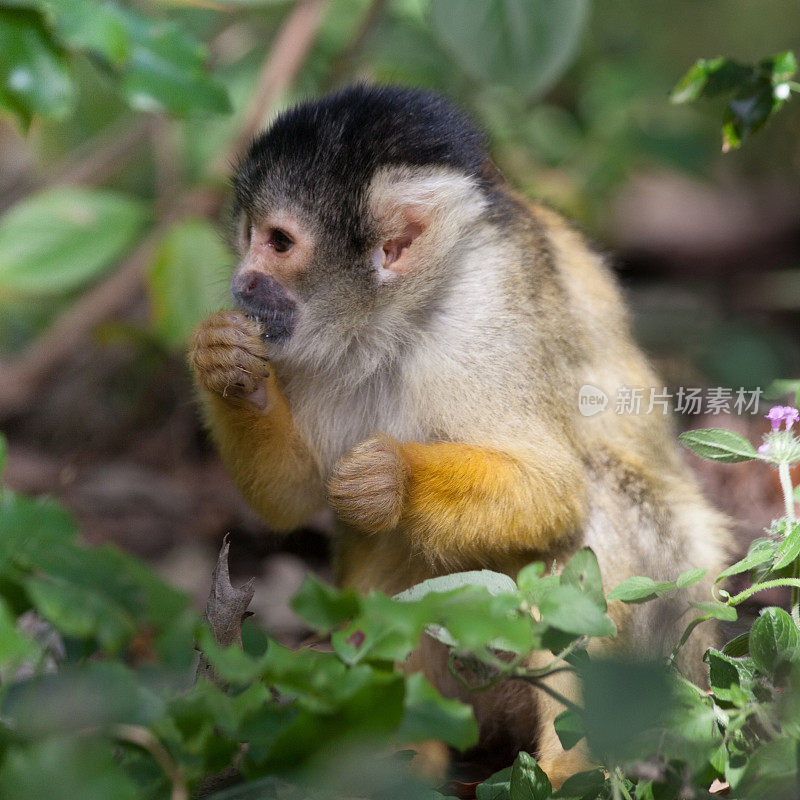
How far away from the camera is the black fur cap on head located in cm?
204

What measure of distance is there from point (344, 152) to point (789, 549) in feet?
4.01

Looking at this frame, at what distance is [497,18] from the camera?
3098 mm

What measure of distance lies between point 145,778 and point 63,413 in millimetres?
3056

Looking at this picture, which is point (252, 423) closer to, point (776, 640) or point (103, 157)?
point (776, 640)

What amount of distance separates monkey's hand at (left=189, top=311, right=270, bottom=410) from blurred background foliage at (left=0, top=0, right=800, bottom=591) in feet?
1.75

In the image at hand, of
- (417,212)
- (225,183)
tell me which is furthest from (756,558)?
(225,183)

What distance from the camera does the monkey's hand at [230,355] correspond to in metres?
2.03

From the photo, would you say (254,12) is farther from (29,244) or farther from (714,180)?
(714,180)

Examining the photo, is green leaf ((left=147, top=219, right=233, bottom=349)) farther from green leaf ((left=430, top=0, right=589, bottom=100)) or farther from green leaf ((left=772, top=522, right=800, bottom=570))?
green leaf ((left=772, top=522, right=800, bottom=570))

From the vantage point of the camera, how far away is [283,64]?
3.79 metres

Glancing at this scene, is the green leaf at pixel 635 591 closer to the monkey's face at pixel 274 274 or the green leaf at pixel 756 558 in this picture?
the green leaf at pixel 756 558

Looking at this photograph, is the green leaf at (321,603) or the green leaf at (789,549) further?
the green leaf at (789,549)

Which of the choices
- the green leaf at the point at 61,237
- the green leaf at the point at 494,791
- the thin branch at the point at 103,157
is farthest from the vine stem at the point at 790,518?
the thin branch at the point at 103,157

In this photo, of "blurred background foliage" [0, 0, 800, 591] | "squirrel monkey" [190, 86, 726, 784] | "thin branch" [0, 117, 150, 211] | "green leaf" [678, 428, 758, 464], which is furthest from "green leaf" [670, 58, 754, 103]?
"thin branch" [0, 117, 150, 211]
